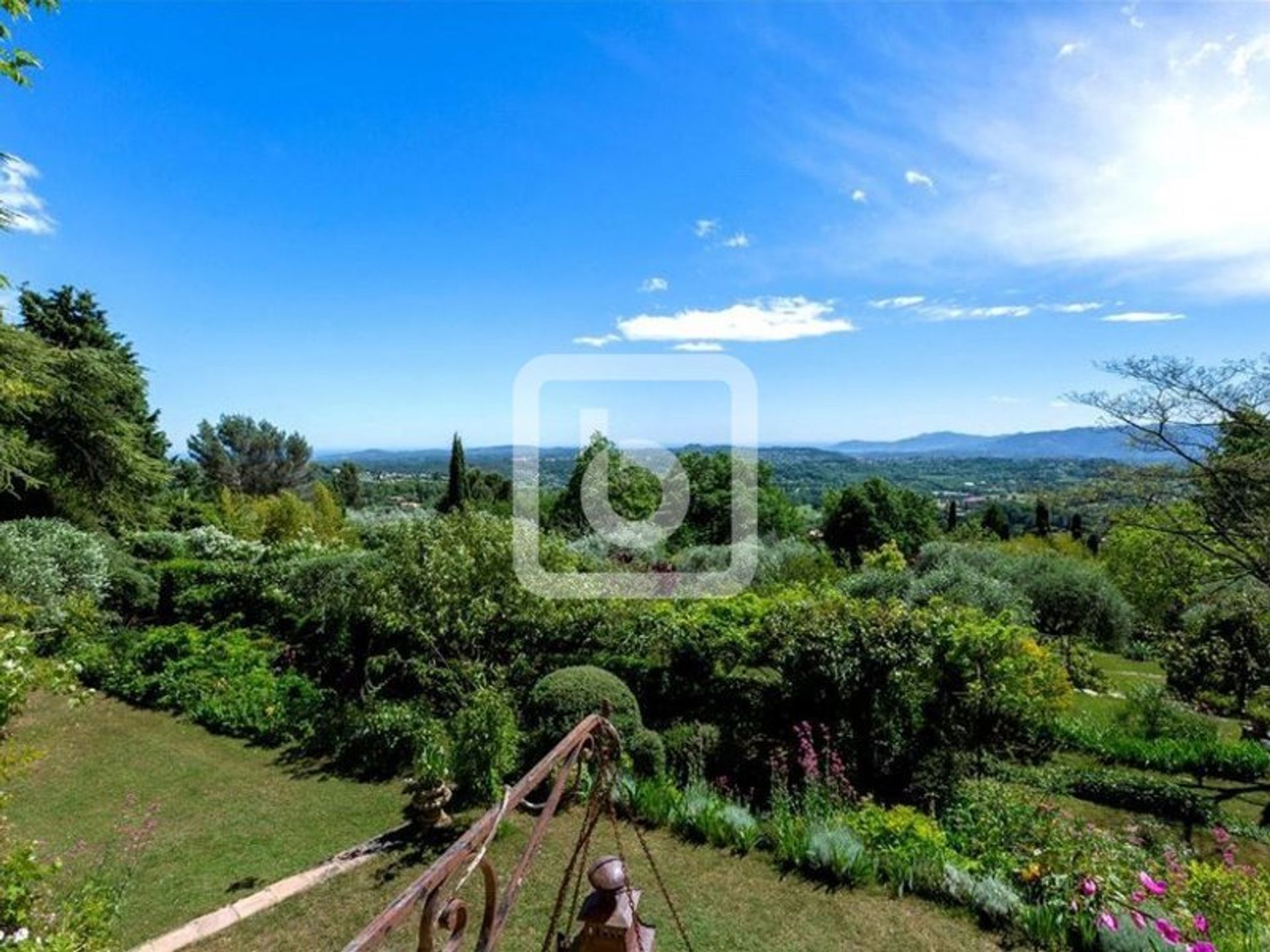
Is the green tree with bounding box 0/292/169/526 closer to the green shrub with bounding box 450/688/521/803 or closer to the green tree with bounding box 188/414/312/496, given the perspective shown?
A: the green shrub with bounding box 450/688/521/803

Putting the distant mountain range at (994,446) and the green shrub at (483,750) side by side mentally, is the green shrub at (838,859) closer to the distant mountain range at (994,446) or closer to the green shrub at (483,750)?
the green shrub at (483,750)

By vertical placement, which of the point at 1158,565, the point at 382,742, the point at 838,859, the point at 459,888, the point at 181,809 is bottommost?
the point at 181,809

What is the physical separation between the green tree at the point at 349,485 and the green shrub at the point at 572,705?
4553cm

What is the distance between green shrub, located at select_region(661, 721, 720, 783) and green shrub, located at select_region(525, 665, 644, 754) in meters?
0.56

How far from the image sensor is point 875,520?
31031 mm

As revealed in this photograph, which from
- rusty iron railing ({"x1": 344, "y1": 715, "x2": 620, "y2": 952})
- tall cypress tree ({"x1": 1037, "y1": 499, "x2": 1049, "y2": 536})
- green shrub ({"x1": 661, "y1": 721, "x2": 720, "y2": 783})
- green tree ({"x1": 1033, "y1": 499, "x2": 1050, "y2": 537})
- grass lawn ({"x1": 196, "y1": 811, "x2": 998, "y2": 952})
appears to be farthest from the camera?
tall cypress tree ({"x1": 1037, "y1": 499, "x2": 1049, "y2": 536})

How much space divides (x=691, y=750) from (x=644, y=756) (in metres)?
0.79

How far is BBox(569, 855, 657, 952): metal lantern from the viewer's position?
1474 millimetres

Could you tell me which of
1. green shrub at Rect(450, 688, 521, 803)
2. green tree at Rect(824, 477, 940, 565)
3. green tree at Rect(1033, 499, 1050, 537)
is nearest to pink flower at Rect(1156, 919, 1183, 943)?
green shrub at Rect(450, 688, 521, 803)

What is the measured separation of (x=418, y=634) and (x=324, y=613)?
133 inches

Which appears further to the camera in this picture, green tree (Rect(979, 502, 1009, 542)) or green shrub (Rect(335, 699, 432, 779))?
green tree (Rect(979, 502, 1009, 542))

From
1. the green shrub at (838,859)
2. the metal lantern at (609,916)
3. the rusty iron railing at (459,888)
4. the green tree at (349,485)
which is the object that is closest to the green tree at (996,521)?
the green shrub at (838,859)

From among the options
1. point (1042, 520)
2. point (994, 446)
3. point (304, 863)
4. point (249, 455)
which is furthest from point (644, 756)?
point (994, 446)

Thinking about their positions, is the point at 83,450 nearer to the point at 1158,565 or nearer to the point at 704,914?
the point at 704,914
